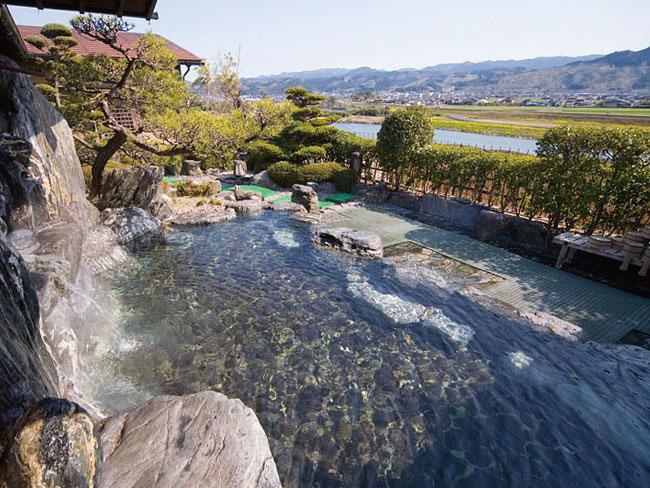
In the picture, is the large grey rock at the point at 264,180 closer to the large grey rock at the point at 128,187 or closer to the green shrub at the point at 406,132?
the green shrub at the point at 406,132

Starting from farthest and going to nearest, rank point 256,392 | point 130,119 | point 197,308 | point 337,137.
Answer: point 130,119 → point 337,137 → point 197,308 → point 256,392

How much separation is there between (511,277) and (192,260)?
9.27 meters

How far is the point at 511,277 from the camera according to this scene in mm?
9953

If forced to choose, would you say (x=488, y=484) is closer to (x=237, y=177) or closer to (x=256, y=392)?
(x=256, y=392)

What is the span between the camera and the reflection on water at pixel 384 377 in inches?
186

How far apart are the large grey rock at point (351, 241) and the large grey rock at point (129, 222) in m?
5.79

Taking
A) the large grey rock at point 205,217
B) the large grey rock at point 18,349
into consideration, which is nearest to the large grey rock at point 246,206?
the large grey rock at point 205,217

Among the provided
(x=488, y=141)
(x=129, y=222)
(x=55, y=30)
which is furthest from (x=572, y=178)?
(x=488, y=141)

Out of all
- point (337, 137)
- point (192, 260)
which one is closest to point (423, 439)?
point (192, 260)

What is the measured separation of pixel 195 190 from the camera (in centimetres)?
1638

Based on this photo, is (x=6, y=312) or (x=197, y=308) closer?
(x=6, y=312)

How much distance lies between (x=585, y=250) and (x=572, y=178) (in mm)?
2489

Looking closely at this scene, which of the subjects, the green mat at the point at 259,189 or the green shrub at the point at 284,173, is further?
the green shrub at the point at 284,173

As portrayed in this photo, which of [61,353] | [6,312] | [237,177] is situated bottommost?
[237,177]
